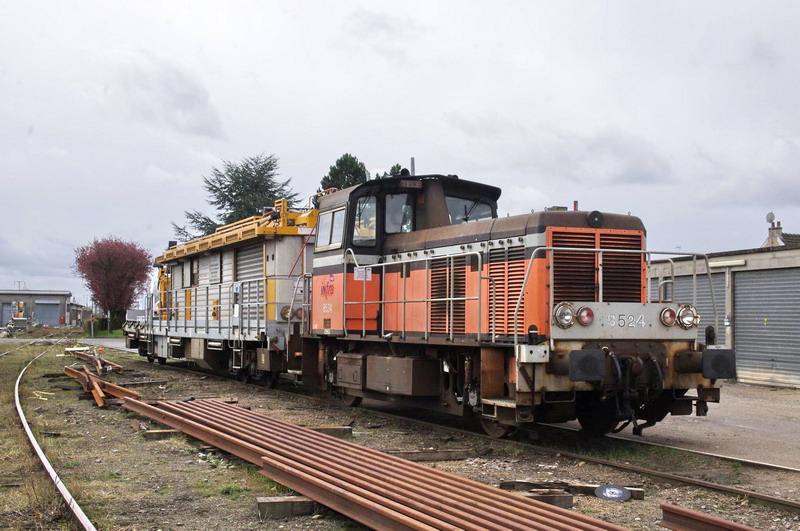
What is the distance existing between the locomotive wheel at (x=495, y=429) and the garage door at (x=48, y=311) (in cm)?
8284

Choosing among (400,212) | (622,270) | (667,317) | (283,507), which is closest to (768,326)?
(667,317)

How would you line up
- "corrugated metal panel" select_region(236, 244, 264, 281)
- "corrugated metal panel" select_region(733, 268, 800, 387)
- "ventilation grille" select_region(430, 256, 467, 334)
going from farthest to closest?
"corrugated metal panel" select_region(733, 268, 800, 387), "corrugated metal panel" select_region(236, 244, 264, 281), "ventilation grille" select_region(430, 256, 467, 334)

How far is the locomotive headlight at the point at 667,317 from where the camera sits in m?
9.05

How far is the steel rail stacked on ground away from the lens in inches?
209

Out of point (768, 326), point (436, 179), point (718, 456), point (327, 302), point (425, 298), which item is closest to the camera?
point (718, 456)

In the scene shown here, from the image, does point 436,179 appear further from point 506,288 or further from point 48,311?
point 48,311

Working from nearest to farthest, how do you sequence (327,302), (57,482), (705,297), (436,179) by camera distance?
(57,482) → (436,179) → (327,302) → (705,297)

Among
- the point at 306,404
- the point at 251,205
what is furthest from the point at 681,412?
the point at 251,205

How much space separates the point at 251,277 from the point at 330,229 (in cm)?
480

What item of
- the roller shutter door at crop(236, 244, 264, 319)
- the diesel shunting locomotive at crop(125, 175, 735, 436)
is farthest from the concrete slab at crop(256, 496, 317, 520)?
the roller shutter door at crop(236, 244, 264, 319)

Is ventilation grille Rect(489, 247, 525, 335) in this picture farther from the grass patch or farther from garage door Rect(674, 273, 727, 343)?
the grass patch

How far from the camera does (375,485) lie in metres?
6.32

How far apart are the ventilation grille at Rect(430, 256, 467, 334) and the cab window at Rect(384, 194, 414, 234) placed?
4.52ft

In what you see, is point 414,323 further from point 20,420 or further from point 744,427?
point 20,420
